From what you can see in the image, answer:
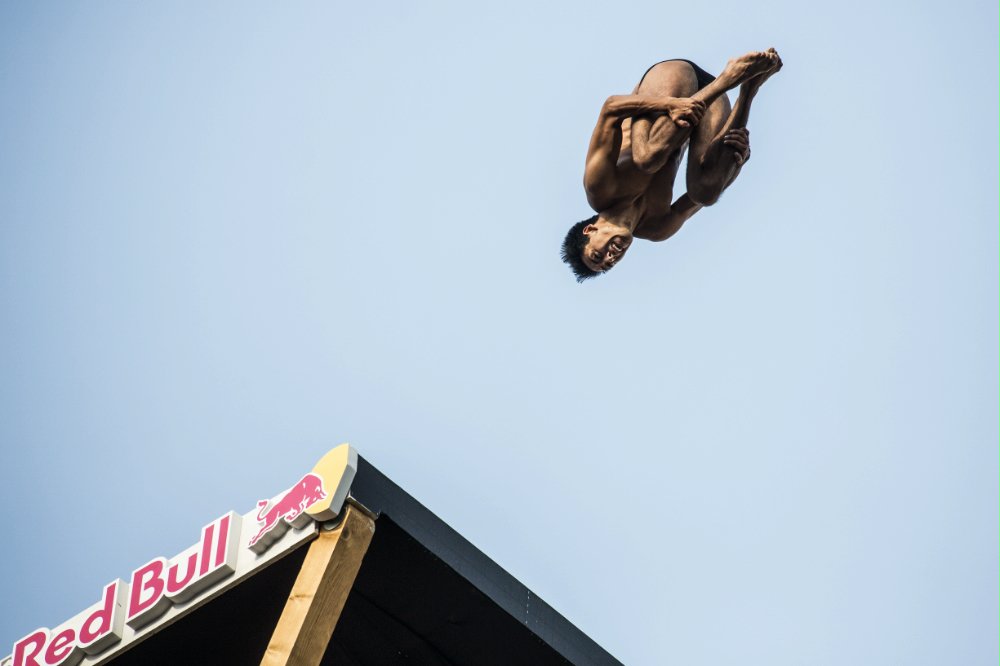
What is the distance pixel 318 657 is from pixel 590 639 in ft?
7.74

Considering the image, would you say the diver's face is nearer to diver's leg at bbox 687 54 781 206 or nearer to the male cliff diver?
the male cliff diver

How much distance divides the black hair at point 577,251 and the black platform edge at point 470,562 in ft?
6.29

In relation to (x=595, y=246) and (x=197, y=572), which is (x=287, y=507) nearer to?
(x=197, y=572)

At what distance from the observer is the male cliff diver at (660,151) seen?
20.7 feet

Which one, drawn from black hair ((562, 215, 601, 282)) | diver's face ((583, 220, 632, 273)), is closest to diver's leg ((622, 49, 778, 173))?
diver's face ((583, 220, 632, 273))

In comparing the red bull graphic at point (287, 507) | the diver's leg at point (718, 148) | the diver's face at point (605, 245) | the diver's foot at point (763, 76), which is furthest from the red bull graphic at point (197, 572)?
the diver's foot at point (763, 76)

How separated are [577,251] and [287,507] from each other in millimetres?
2482

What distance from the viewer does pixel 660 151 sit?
6465mm

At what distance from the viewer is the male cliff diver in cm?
630

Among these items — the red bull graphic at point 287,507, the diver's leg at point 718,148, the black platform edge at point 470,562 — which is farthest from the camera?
the diver's leg at point 718,148

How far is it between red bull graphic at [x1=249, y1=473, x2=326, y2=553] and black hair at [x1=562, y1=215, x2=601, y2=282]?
233 cm

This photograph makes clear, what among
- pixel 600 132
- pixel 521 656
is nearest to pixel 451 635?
pixel 521 656

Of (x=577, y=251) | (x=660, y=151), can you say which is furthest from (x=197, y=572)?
(x=660, y=151)

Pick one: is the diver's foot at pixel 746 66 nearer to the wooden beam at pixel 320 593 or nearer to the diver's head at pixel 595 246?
the diver's head at pixel 595 246
